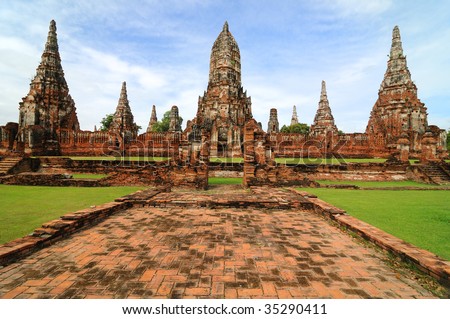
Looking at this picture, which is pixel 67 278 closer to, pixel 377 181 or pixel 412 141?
pixel 377 181

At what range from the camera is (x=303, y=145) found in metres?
23.7

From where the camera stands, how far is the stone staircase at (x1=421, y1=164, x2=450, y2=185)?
43.1 ft

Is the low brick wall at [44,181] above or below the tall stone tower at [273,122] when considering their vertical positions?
below

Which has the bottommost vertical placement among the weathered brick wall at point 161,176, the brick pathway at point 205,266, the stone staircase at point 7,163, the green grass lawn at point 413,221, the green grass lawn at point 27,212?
the brick pathway at point 205,266

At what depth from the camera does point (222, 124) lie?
24391 mm

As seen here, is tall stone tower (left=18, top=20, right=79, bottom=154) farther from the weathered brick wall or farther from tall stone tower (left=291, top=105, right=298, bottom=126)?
tall stone tower (left=291, top=105, right=298, bottom=126)

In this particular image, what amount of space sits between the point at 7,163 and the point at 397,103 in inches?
1325

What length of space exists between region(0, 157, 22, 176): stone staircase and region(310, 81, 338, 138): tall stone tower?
27.8 meters

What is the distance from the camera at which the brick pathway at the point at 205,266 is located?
234cm

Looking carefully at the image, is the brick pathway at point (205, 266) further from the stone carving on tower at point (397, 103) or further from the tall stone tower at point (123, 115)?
the tall stone tower at point (123, 115)

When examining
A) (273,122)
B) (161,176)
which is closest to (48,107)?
(161,176)

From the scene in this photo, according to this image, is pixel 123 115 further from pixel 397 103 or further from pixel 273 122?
pixel 397 103

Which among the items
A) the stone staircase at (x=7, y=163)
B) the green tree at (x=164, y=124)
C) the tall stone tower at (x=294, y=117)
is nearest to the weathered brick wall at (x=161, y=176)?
the stone staircase at (x=7, y=163)
